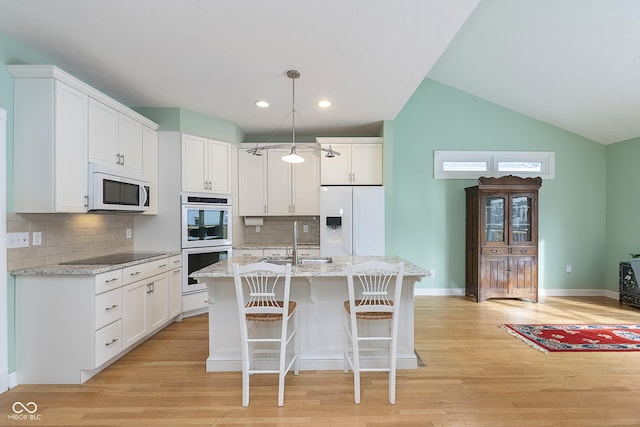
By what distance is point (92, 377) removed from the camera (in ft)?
8.65

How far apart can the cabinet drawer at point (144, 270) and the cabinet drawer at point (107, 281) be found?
0.28ft

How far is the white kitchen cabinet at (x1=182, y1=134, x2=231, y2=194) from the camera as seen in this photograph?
13.6 feet

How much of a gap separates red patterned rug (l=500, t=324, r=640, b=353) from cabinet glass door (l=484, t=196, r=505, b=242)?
4.89 feet

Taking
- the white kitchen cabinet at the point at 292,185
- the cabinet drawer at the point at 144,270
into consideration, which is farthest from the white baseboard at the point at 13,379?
the white kitchen cabinet at the point at 292,185

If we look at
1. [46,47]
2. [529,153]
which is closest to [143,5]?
[46,47]

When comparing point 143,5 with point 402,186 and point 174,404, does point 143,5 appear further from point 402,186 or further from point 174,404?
point 402,186

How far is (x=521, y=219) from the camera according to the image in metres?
4.95

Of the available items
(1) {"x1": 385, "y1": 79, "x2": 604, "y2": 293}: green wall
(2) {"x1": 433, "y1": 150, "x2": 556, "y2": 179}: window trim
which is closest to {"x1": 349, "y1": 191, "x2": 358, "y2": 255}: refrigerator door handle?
(1) {"x1": 385, "y1": 79, "x2": 604, "y2": 293}: green wall

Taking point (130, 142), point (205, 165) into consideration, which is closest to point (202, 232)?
point (205, 165)

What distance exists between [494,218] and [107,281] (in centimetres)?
499

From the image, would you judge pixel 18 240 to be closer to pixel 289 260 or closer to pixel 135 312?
pixel 135 312

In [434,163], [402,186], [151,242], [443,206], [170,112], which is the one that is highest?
[170,112]

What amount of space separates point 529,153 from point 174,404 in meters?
5.86

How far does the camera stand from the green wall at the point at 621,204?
15.7ft
